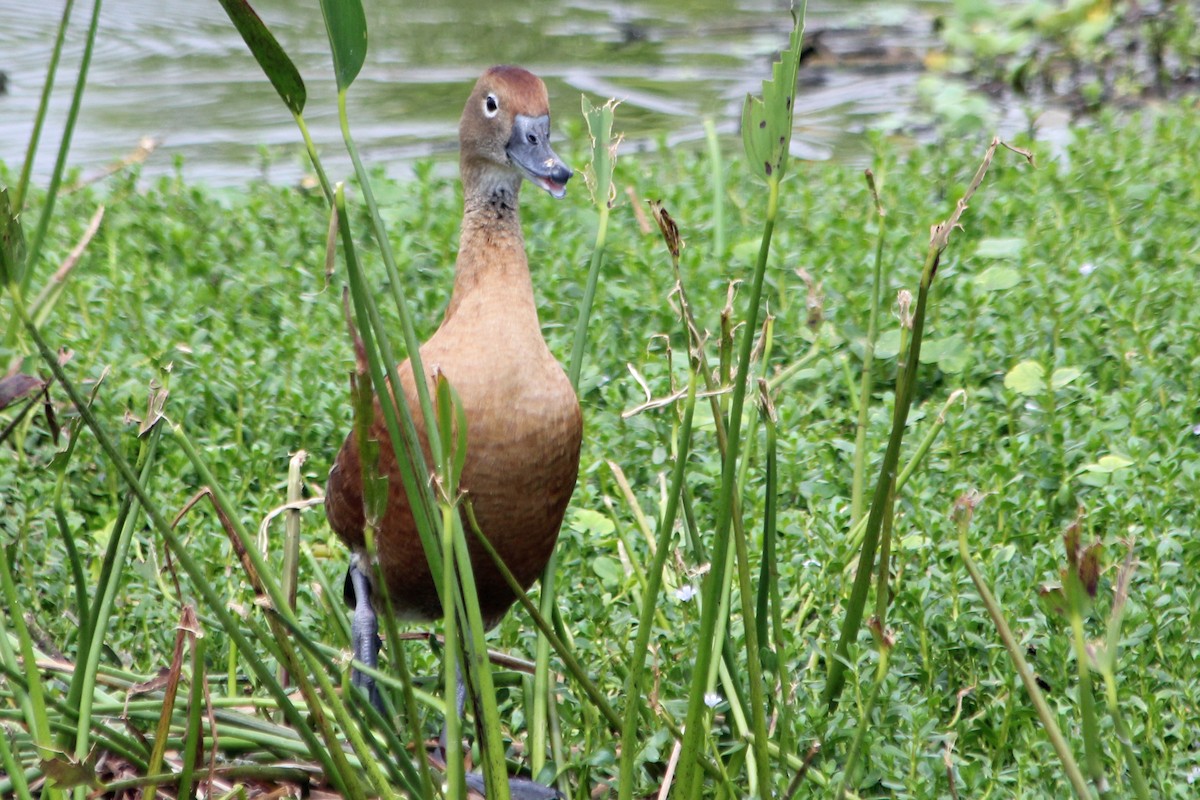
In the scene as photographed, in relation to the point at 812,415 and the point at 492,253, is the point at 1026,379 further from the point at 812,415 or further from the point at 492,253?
the point at 492,253

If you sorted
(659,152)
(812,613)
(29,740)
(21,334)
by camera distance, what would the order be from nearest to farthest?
(29,740) → (812,613) → (21,334) → (659,152)

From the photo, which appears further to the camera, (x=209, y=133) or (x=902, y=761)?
Answer: (x=209, y=133)

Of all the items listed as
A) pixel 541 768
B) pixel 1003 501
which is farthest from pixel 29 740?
pixel 1003 501

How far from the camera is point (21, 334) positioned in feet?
13.1

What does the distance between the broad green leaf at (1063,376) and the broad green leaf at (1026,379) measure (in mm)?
33

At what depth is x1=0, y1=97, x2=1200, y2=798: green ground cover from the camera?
2504 mm

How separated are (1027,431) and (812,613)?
3.05 feet

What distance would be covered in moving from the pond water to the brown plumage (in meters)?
3.25

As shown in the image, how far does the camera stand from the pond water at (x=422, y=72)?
270 inches

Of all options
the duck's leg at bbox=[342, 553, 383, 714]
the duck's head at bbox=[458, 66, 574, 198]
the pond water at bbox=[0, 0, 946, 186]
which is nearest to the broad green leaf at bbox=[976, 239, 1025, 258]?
the pond water at bbox=[0, 0, 946, 186]

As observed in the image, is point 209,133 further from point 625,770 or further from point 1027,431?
point 625,770

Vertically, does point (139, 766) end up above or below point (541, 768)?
above

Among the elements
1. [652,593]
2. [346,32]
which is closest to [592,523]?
[652,593]

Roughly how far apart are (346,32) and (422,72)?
661cm
